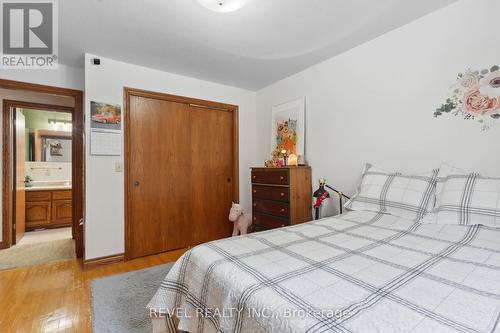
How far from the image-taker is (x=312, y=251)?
112cm

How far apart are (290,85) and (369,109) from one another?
1214 millimetres

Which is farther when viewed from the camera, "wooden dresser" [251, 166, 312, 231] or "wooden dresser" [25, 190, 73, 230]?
"wooden dresser" [25, 190, 73, 230]

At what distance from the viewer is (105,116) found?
2.55 m

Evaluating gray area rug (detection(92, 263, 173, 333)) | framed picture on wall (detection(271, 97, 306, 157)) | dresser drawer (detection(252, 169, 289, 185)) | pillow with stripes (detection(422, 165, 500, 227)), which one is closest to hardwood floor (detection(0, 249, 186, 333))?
gray area rug (detection(92, 263, 173, 333))

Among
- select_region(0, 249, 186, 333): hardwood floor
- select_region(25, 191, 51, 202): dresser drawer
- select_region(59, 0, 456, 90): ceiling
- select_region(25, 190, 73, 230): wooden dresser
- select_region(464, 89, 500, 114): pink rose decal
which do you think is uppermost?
select_region(59, 0, 456, 90): ceiling

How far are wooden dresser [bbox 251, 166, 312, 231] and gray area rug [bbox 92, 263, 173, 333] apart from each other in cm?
123

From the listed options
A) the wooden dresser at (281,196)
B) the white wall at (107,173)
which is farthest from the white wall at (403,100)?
the white wall at (107,173)

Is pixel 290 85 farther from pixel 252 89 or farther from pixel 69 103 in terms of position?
pixel 69 103

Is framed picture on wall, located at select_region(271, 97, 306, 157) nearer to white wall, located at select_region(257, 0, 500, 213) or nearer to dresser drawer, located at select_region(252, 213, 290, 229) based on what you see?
white wall, located at select_region(257, 0, 500, 213)

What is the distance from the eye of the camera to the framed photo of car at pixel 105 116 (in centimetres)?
249

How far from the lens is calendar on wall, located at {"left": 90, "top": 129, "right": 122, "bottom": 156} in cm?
248

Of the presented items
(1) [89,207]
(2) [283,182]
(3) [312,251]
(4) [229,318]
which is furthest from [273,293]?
(1) [89,207]

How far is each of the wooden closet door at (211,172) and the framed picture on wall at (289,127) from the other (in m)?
0.69

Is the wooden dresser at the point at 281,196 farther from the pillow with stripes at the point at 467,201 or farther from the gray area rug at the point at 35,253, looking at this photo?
the gray area rug at the point at 35,253
